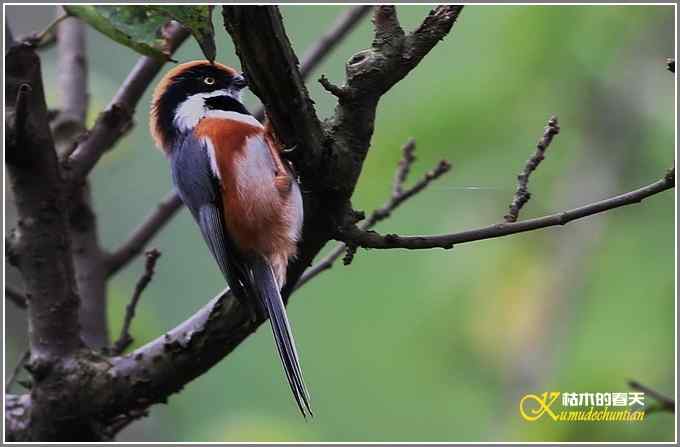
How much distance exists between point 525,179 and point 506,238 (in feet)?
4.79

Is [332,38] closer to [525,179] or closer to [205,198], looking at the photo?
[205,198]

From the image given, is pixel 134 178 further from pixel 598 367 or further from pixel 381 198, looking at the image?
pixel 598 367

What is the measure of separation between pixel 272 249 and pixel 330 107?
0.64 meters

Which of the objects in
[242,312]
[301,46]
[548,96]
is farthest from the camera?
[301,46]

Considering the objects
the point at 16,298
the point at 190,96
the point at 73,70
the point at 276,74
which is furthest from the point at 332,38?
the point at 276,74

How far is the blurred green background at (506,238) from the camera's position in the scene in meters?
3.34

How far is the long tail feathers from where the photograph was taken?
7.86 feet

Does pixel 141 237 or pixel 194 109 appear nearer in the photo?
pixel 194 109

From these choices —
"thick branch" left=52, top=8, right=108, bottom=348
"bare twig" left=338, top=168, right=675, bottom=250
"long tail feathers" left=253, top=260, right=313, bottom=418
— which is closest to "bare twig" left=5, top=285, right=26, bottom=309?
"thick branch" left=52, top=8, right=108, bottom=348

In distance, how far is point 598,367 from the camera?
10.4ft

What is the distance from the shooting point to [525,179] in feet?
7.16

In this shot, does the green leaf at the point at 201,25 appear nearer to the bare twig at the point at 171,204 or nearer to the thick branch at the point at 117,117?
the thick branch at the point at 117,117

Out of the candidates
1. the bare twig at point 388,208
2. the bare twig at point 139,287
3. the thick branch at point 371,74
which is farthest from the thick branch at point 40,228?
the thick branch at point 371,74

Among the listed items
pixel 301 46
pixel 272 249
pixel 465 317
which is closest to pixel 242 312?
pixel 272 249
